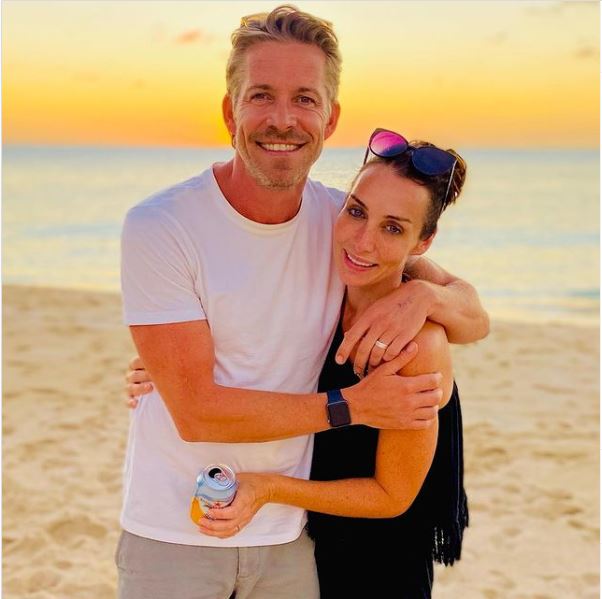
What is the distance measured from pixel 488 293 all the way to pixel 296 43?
47.4 feet

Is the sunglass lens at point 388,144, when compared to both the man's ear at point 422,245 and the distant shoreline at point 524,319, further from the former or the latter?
the distant shoreline at point 524,319

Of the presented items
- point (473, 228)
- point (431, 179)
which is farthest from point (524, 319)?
point (473, 228)

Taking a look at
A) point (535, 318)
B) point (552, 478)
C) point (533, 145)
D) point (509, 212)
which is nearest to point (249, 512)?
point (552, 478)

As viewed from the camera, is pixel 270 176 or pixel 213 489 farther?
pixel 270 176

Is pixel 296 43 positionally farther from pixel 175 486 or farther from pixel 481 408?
pixel 481 408

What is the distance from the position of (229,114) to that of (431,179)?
710 millimetres

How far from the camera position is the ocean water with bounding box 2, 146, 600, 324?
15586mm

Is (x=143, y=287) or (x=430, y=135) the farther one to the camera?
(x=430, y=135)

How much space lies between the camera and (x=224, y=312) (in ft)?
8.53

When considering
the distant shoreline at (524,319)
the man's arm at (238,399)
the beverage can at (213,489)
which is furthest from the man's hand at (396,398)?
the distant shoreline at (524,319)

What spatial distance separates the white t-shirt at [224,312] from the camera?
251 cm

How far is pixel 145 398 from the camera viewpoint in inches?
113

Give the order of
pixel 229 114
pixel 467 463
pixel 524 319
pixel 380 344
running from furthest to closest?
1. pixel 524 319
2. pixel 467 463
3. pixel 229 114
4. pixel 380 344

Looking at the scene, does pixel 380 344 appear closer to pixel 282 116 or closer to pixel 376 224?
pixel 376 224
